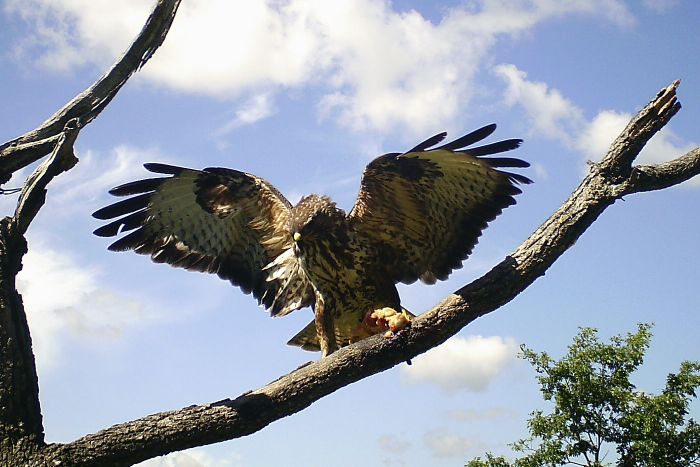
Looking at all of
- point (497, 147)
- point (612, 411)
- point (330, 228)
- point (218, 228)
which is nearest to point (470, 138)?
point (497, 147)

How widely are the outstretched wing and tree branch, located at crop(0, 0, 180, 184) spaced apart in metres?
1.93

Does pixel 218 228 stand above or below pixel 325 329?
above

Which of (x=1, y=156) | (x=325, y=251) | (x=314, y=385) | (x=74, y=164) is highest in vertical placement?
(x=1, y=156)

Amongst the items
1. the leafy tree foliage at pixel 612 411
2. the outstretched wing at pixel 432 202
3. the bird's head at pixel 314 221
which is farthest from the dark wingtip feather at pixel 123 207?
Result: the leafy tree foliage at pixel 612 411

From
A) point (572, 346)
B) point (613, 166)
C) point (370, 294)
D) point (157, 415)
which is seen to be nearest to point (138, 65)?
point (157, 415)

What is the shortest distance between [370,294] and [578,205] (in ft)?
6.50

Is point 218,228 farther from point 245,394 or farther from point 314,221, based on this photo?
point 245,394

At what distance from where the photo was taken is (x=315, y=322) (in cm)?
644

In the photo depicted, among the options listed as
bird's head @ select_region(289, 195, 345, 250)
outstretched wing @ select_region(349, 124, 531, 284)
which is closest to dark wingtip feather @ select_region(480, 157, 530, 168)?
outstretched wing @ select_region(349, 124, 531, 284)

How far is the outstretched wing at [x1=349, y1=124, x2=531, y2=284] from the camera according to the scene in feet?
19.2

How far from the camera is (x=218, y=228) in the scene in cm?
686

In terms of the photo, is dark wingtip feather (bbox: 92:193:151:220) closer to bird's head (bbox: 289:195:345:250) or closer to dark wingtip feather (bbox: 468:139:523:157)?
bird's head (bbox: 289:195:345:250)

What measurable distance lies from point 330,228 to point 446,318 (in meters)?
1.65

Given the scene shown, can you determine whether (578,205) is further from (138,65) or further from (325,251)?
(138,65)
